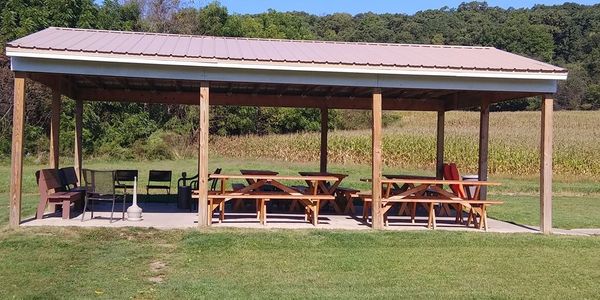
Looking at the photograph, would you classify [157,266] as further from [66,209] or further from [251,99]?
[251,99]

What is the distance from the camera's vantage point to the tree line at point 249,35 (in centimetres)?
2989

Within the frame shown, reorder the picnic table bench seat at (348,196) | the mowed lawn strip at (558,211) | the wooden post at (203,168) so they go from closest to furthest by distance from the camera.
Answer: the wooden post at (203,168) < the picnic table bench seat at (348,196) < the mowed lawn strip at (558,211)

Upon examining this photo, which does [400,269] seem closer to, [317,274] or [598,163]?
[317,274]

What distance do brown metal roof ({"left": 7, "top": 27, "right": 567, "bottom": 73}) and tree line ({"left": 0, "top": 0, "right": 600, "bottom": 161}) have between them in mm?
17231

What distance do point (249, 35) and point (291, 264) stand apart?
36.8m

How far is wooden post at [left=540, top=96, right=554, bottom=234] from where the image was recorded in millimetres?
10688

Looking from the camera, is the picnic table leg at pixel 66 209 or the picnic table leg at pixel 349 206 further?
the picnic table leg at pixel 349 206

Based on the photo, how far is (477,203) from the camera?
10.8m

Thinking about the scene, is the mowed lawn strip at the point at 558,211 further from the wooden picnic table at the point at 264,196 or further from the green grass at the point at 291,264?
the wooden picnic table at the point at 264,196

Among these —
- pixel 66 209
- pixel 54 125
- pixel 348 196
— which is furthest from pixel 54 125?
pixel 348 196

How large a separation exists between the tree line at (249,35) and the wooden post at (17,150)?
18.9 meters

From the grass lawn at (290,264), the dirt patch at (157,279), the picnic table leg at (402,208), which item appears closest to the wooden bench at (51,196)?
the grass lawn at (290,264)

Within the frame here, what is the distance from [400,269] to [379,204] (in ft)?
10.1

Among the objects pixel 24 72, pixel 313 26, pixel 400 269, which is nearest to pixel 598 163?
pixel 400 269
